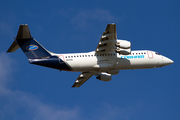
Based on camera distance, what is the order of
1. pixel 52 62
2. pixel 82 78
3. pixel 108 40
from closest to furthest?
1. pixel 108 40
2. pixel 52 62
3. pixel 82 78

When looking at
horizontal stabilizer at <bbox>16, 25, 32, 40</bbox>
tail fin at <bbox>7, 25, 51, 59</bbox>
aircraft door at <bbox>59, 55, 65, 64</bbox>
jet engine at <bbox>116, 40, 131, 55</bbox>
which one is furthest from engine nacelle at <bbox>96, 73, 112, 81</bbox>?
horizontal stabilizer at <bbox>16, 25, 32, 40</bbox>

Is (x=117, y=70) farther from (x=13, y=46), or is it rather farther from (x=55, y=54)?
(x=13, y=46)

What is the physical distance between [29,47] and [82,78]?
7949 mm

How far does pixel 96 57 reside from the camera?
111 ft

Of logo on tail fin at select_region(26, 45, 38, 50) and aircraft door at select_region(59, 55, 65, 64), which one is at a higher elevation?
logo on tail fin at select_region(26, 45, 38, 50)

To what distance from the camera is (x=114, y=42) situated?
108ft

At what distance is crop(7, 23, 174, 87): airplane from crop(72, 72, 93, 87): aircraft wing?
223 cm

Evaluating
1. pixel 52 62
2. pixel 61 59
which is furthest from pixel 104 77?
pixel 52 62

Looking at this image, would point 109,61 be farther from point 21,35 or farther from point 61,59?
point 21,35

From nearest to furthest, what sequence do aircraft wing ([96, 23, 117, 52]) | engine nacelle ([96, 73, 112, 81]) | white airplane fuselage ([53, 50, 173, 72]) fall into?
aircraft wing ([96, 23, 117, 52])
white airplane fuselage ([53, 50, 173, 72])
engine nacelle ([96, 73, 112, 81])

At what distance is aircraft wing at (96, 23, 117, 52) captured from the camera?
31480 millimetres

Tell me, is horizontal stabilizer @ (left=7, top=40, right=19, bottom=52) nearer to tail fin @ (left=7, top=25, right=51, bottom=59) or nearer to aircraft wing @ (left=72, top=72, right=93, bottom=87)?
tail fin @ (left=7, top=25, right=51, bottom=59)

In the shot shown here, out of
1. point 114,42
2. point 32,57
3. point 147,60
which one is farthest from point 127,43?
point 32,57

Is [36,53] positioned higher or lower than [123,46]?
lower
